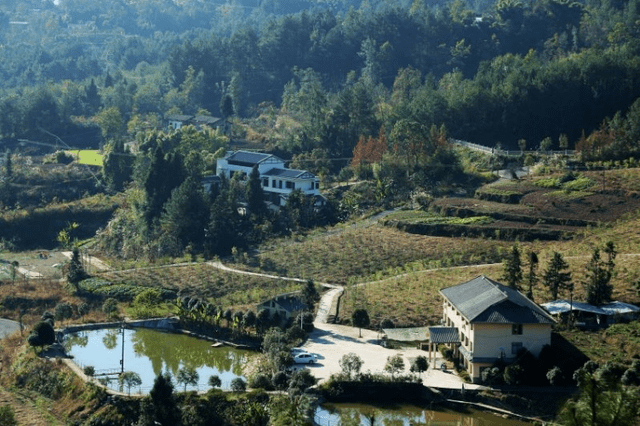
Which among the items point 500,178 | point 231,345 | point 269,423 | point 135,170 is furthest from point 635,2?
point 269,423

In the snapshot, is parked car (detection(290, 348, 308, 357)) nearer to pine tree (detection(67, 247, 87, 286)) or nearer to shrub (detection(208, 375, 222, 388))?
shrub (detection(208, 375, 222, 388))

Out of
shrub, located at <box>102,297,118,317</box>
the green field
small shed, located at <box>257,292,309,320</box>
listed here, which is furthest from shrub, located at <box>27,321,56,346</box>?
the green field

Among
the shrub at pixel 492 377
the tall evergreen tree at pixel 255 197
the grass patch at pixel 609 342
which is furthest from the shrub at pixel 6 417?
the tall evergreen tree at pixel 255 197

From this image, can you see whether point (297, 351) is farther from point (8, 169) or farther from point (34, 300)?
point (8, 169)

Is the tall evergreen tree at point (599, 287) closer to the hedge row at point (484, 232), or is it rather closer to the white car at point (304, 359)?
the hedge row at point (484, 232)

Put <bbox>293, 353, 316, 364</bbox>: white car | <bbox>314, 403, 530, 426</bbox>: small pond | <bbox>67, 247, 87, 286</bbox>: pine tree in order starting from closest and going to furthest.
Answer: <bbox>314, 403, 530, 426</bbox>: small pond
<bbox>293, 353, 316, 364</bbox>: white car
<bbox>67, 247, 87, 286</bbox>: pine tree

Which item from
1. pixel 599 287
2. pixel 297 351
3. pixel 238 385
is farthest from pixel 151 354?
pixel 599 287

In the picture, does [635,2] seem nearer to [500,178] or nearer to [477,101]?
[477,101]

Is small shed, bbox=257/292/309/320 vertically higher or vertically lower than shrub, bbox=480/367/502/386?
higher
